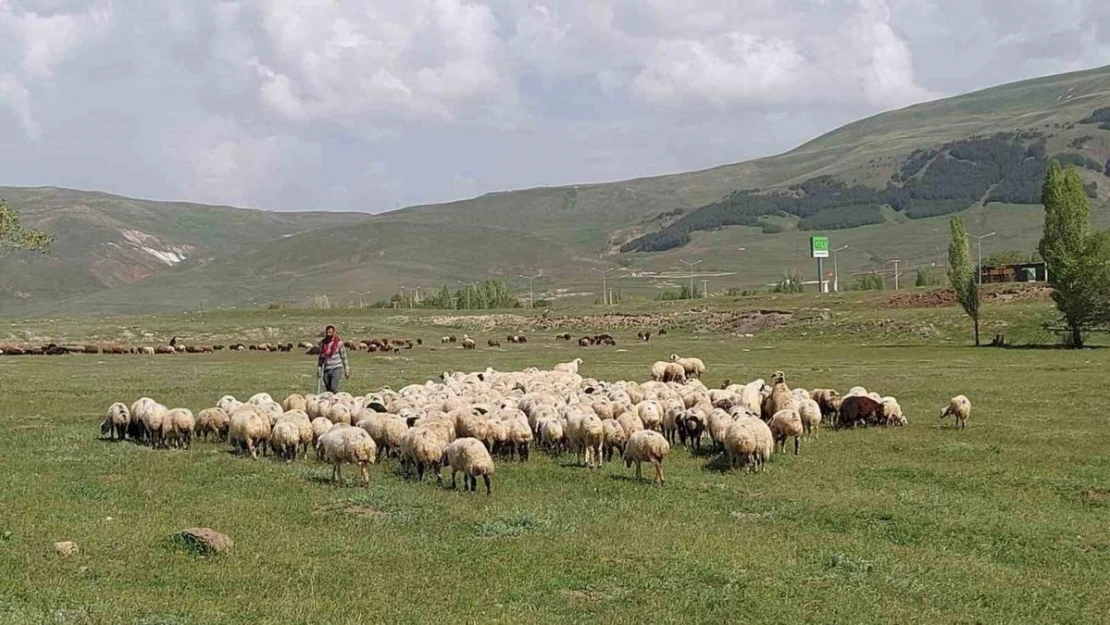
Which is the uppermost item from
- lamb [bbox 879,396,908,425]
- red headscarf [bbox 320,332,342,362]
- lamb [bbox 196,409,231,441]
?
red headscarf [bbox 320,332,342,362]

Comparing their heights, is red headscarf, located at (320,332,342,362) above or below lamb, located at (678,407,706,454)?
above

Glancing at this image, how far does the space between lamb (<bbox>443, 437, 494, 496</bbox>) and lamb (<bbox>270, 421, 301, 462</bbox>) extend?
431 cm

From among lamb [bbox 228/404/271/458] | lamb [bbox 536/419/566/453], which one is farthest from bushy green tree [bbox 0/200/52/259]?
lamb [bbox 536/419/566/453]

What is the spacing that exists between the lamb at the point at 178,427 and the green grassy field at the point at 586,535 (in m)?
0.63

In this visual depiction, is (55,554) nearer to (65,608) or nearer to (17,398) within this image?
(65,608)

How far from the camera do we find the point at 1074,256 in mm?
63219

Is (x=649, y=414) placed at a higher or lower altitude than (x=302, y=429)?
lower

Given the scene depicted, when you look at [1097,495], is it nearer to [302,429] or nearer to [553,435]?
[553,435]

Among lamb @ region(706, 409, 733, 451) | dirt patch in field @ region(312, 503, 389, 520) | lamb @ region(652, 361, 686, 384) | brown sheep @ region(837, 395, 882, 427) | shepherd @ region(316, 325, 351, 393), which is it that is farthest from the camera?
lamb @ region(652, 361, 686, 384)

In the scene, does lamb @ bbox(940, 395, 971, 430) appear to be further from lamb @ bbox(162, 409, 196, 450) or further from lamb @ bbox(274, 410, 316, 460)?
lamb @ bbox(162, 409, 196, 450)

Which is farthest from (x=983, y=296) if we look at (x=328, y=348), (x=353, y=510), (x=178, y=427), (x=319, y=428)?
(x=353, y=510)

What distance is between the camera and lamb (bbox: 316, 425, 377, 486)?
60.5 feet

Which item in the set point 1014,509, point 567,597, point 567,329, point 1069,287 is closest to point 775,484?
point 1014,509

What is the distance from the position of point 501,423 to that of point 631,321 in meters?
78.5
